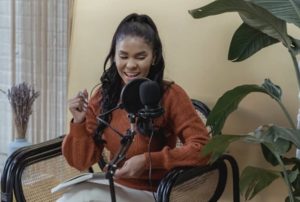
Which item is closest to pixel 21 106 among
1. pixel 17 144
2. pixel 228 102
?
pixel 17 144

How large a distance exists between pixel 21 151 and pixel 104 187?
0.32m

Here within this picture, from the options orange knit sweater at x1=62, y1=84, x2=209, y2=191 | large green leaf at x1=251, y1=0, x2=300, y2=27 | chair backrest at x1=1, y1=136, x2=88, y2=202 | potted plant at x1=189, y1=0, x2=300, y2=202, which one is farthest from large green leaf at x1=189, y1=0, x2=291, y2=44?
chair backrest at x1=1, y1=136, x2=88, y2=202

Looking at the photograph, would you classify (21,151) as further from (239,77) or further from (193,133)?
(239,77)

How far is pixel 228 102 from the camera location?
173cm

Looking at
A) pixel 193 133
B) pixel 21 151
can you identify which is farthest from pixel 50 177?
pixel 193 133

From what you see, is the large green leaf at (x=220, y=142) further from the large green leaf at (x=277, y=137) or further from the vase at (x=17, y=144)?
the vase at (x=17, y=144)

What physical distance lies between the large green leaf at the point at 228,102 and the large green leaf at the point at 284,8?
29 cm

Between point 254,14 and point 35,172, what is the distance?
3.02ft

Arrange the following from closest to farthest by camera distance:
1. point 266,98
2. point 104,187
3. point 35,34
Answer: point 104,187
point 266,98
point 35,34

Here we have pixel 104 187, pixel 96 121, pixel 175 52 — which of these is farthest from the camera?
pixel 175 52

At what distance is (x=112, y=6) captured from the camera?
2.35m

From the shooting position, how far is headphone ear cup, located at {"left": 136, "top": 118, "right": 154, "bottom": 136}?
146 cm

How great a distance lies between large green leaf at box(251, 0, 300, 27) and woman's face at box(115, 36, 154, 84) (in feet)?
1.40

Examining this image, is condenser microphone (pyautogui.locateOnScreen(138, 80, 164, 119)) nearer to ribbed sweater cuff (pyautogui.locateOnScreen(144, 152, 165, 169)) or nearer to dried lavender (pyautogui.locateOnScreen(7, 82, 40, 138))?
ribbed sweater cuff (pyautogui.locateOnScreen(144, 152, 165, 169))
